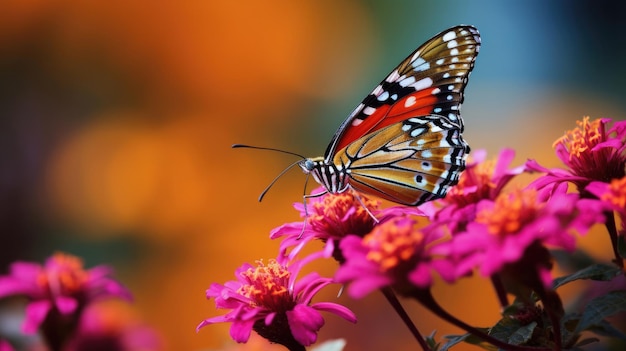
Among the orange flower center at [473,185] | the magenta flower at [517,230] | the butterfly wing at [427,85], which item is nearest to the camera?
the magenta flower at [517,230]

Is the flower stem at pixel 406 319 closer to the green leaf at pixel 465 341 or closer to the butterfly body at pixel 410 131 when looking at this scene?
the green leaf at pixel 465 341

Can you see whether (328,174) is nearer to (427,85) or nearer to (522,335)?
(427,85)

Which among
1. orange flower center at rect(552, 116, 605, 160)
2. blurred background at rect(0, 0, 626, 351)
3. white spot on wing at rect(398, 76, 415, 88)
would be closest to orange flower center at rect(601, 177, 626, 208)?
orange flower center at rect(552, 116, 605, 160)

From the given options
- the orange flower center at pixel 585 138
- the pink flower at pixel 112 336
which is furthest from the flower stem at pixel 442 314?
the pink flower at pixel 112 336

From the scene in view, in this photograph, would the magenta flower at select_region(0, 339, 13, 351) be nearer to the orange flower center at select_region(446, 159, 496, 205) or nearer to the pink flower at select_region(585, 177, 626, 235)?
the orange flower center at select_region(446, 159, 496, 205)

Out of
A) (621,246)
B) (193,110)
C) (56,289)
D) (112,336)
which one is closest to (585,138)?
(621,246)
